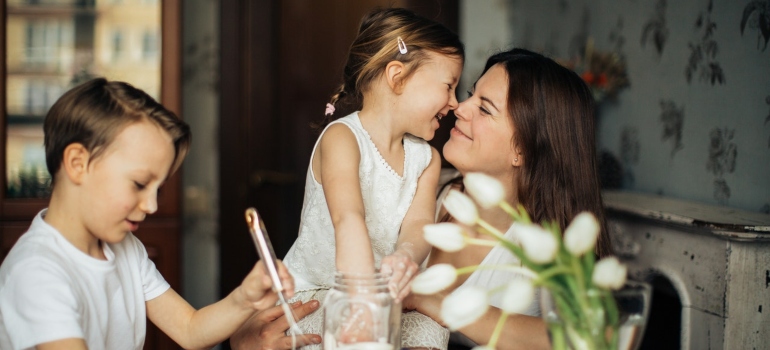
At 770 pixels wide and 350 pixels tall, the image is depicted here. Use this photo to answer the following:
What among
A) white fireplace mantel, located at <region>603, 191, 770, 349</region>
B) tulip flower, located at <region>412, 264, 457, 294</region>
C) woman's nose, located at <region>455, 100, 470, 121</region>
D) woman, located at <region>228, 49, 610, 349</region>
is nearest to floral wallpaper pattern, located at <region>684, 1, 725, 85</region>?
white fireplace mantel, located at <region>603, 191, 770, 349</region>

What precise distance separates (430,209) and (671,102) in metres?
1.16

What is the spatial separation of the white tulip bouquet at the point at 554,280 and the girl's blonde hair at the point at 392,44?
82 cm

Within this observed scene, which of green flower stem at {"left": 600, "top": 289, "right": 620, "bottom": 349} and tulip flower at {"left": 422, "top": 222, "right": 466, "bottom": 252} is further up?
tulip flower at {"left": 422, "top": 222, "right": 466, "bottom": 252}

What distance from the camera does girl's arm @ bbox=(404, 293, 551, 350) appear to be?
4.74 ft

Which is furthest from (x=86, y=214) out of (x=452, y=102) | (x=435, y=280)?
(x=452, y=102)

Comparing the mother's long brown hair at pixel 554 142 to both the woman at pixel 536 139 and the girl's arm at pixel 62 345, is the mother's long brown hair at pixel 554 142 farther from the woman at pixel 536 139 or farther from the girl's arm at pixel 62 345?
the girl's arm at pixel 62 345

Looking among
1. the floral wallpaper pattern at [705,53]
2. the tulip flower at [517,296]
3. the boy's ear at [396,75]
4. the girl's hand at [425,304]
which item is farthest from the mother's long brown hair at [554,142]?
the tulip flower at [517,296]

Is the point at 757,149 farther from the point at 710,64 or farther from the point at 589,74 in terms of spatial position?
the point at 589,74

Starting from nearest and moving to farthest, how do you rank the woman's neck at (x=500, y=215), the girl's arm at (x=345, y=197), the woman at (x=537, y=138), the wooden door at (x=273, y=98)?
the girl's arm at (x=345, y=197) < the woman at (x=537, y=138) < the woman's neck at (x=500, y=215) < the wooden door at (x=273, y=98)

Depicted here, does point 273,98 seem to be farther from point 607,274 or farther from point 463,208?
point 607,274

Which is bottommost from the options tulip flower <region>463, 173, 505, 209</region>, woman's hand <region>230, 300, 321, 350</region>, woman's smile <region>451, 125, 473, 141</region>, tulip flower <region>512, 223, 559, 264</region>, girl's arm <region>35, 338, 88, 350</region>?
woman's hand <region>230, 300, 321, 350</region>

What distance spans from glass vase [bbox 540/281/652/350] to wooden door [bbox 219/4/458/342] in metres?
2.29

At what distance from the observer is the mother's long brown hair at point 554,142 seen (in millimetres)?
1677

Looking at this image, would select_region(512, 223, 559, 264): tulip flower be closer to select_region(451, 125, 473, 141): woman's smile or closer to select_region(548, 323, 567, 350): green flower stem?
select_region(548, 323, 567, 350): green flower stem
